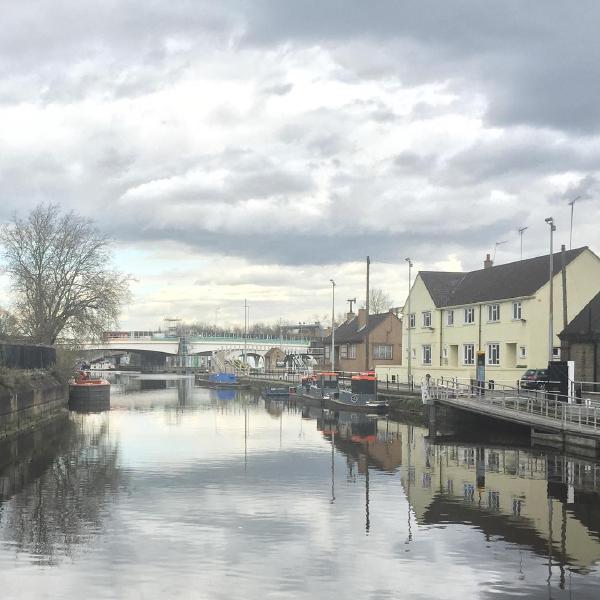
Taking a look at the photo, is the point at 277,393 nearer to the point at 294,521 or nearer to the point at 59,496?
the point at 59,496

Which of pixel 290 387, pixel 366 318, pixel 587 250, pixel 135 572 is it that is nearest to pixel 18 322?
pixel 290 387

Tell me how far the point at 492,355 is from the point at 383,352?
88.3 ft

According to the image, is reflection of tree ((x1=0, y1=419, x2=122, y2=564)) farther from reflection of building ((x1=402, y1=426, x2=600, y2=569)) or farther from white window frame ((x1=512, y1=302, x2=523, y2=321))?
white window frame ((x1=512, y1=302, x2=523, y2=321))

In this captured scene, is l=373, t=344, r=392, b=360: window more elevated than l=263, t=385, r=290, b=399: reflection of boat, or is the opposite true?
l=373, t=344, r=392, b=360: window

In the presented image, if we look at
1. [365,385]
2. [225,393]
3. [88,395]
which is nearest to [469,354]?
[365,385]

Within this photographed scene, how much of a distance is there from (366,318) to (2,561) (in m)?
71.4

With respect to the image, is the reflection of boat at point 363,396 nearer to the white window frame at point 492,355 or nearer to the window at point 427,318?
the white window frame at point 492,355

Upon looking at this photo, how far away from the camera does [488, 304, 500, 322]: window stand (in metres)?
60.3

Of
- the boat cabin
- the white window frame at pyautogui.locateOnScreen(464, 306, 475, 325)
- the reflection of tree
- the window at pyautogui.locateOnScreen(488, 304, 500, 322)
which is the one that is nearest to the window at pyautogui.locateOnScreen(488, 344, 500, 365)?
the window at pyautogui.locateOnScreen(488, 304, 500, 322)

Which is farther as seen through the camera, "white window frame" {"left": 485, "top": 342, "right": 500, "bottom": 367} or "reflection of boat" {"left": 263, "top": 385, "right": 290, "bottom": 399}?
"reflection of boat" {"left": 263, "top": 385, "right": 290, "bottom": 399}

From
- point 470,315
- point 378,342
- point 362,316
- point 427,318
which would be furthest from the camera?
point 362,316

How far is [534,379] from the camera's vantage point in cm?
5031

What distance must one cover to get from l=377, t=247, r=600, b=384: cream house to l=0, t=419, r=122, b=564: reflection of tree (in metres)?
31.9

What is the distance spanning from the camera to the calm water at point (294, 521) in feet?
48.5
